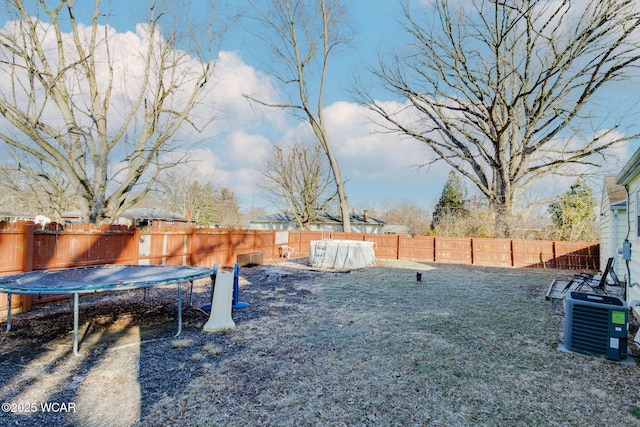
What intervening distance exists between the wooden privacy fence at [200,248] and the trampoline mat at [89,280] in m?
1.15

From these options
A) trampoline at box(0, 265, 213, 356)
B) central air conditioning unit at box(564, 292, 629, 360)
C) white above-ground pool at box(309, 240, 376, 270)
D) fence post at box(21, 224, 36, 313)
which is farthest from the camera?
white above-ground pool at box(309, 240, 376, 270)

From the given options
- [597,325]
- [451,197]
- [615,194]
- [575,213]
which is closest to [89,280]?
[597,325]

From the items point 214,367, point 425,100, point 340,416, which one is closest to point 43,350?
point 214,367

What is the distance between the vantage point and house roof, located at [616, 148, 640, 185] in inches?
188

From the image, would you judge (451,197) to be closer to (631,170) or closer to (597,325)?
(631,170)

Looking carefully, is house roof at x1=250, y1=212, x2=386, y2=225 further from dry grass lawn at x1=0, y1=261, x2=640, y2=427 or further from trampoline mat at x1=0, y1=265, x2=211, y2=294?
dry grass lawn at x1=0, y1=261, x2=640, y2=427

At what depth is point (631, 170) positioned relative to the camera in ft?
17.2

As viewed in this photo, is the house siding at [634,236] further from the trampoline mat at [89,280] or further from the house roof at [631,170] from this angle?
the trampoline mat at [89,280]

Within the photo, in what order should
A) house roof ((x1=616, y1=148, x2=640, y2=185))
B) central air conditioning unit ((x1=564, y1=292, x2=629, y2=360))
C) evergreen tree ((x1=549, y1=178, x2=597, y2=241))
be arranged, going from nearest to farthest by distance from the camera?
central air conditioning unit ((x1=564, y1=292, x2=629, y2=360)), house roof ((x1=616, y1=148, x2=640, y2=185)), evergreen tree ((x1=549, y1=178, x2=597, y2=241))

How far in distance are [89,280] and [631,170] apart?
8.41 m

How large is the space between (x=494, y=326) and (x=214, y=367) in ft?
13.9

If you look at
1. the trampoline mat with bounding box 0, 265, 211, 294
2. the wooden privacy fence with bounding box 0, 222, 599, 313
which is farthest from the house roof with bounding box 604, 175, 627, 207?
the trampoline mat with bounding box 0, 265, 211, 294

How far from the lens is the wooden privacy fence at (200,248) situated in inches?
212

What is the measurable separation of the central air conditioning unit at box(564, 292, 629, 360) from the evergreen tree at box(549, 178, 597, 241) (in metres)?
17.0
